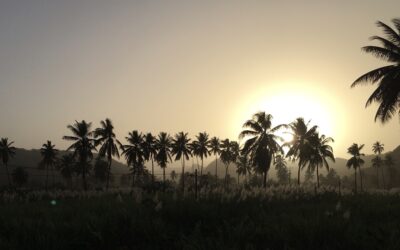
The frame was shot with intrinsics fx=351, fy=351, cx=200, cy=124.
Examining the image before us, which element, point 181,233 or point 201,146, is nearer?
point 181,233

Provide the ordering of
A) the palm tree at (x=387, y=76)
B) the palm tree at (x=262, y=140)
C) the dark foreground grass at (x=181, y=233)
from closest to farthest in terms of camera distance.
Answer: the dark foreground grass at (x=181, y=233) → the palm tree at (x=387, y=76) → the palm tree at (x=262, y=140)

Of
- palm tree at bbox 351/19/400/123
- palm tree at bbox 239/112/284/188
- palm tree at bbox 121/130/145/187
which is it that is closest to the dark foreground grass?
palm tree at bbox 351/19/400/123

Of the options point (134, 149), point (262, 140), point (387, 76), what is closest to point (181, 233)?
point (387, 76)

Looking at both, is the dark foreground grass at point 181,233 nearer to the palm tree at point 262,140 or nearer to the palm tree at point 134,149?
the palm tree at point 262,140

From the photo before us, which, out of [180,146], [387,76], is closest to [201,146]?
[180,146]

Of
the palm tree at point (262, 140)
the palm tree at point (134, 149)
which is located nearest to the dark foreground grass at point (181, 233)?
the palm tree at point (262, 140)

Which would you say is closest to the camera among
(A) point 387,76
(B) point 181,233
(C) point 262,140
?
(B) point 181,233

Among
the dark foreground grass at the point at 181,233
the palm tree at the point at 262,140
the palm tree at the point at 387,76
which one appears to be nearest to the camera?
the dark foreground grass at the point at 181,233

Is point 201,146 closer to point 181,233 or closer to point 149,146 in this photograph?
point 149,146

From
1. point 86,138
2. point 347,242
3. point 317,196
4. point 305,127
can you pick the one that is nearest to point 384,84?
point 317,196

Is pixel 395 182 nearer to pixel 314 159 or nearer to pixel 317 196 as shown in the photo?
pixel 314 159

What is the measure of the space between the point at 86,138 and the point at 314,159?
109ft

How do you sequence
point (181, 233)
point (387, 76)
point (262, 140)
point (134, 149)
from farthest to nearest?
1. point (134, 149)
2. point (262, 140)
3. point (387, 76)
4. point (181, 233)

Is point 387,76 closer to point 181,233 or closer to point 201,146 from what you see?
point 181,233
